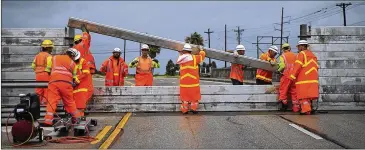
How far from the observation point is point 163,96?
1415cm

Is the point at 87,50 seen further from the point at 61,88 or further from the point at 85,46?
the point at 61,88

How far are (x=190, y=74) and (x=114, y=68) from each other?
2.77m

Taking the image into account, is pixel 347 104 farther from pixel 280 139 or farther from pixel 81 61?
pixel 81 61

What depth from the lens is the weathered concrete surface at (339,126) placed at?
8.84 metres

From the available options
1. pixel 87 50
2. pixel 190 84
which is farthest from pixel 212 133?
pixel 87 50

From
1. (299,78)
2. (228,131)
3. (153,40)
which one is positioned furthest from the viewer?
(153,40)

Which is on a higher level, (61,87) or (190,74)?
(190,74)

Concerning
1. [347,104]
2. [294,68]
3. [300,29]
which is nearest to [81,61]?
[294,68]

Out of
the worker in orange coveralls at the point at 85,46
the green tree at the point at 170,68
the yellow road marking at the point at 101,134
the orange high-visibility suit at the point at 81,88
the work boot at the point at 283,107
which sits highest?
the green tree at the point at 170,68

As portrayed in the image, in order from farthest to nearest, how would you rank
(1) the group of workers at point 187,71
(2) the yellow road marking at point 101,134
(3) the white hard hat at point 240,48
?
(3) the white hard hat at point 240,48, (1) the group of workers at point 187,71, (2) the yellow road marking at point 101,134

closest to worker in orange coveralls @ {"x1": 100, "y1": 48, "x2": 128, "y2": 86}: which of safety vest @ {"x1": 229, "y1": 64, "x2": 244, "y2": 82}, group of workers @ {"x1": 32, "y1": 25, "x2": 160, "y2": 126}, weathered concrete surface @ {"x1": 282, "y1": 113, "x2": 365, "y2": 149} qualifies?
group of workers @ {"x1": 32, "y1": 25, "x2": 160, "y2": 126}

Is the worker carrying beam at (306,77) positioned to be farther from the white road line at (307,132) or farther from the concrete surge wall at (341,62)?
the white road line at (307,132)

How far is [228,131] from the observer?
1023 centimetres

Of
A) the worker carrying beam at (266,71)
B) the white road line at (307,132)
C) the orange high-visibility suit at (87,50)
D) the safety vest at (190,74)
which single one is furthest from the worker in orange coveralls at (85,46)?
the white road line at (307,132)
